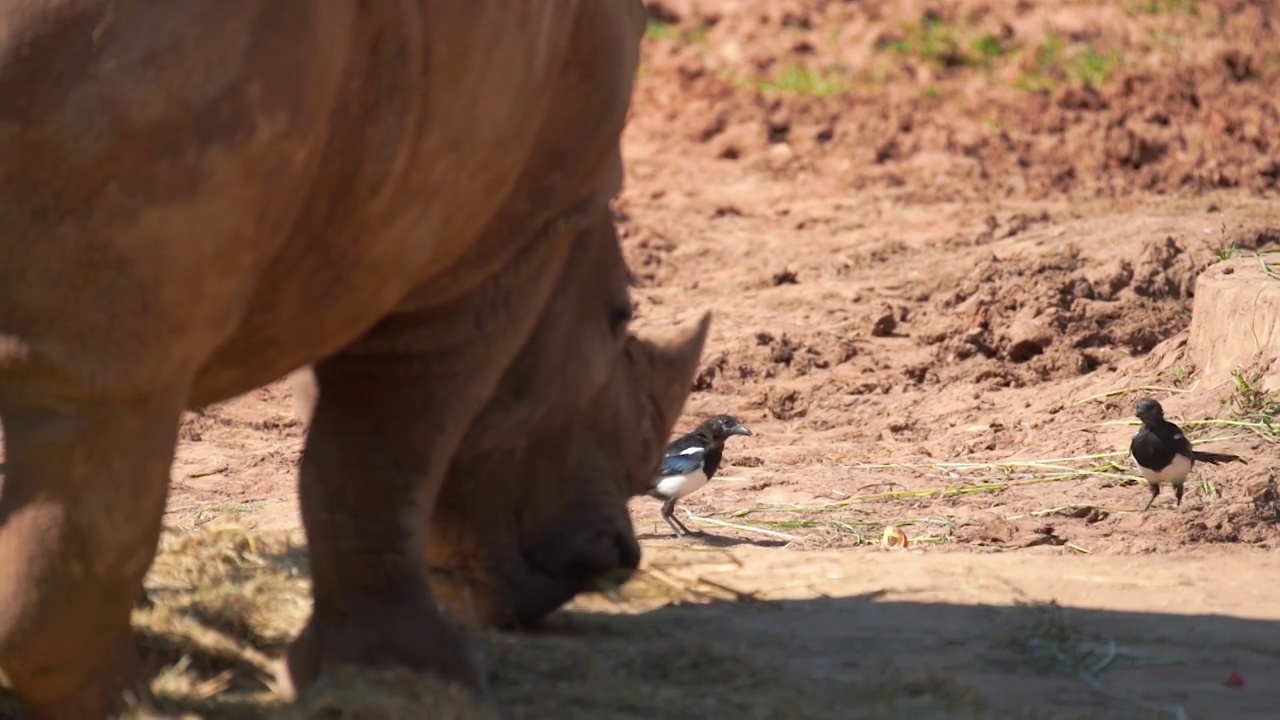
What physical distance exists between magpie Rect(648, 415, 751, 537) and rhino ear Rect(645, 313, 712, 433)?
5.07 feet

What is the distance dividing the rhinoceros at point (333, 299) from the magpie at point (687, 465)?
1804mm

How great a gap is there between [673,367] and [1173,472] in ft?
7.80

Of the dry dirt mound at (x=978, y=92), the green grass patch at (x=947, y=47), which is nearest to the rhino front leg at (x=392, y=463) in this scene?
the dry dirt mound at (x=978, y=92)

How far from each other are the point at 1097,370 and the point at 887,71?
5421mm

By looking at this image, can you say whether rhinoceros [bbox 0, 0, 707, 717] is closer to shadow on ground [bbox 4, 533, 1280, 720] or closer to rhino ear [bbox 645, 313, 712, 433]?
rhino ear [bbox 645, 313, 712, 433]

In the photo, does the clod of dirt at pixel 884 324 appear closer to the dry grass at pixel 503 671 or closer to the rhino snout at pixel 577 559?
the dry grass at pixel 503 671

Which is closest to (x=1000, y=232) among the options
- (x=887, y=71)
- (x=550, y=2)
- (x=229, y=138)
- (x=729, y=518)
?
(x=887, y=71)

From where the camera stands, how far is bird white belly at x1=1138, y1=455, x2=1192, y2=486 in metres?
6.00

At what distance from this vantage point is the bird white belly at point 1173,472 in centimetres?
600

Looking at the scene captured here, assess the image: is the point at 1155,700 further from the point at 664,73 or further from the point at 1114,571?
the point at 664,73

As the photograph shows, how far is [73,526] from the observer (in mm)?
2516

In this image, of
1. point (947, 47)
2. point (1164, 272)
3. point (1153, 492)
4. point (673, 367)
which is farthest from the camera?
point (947, 47)

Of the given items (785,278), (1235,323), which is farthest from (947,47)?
(1235,323)

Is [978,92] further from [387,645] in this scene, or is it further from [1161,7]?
[387,645]
